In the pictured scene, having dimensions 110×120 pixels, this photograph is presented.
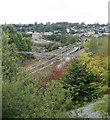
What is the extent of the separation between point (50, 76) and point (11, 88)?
630cm

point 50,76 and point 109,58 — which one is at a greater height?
point 109,58

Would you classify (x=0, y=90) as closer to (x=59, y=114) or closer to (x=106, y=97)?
(x=59, y=114)

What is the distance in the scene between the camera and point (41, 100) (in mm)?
7117

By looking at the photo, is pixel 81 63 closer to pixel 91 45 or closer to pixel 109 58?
pixel 109 58

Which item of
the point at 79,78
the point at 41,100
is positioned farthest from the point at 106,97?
the point at 79,78

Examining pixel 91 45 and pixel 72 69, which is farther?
pixel 91 45

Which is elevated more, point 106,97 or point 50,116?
point 106,97

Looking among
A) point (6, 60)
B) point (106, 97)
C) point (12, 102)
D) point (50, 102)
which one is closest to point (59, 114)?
point (106, 97)

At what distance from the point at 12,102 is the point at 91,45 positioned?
2264 centimetres

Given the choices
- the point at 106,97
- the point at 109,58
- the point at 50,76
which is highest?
the point at 109,58

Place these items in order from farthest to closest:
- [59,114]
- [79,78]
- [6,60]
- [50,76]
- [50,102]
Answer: [50,76]
[6,60]
[79,78]
[50,102]
[59,114]

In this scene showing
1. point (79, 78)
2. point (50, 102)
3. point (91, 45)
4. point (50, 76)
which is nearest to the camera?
point (50, 102)

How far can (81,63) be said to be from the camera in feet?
34.9

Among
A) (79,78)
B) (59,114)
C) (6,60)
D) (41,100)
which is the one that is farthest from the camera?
(6,60)
